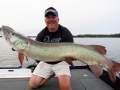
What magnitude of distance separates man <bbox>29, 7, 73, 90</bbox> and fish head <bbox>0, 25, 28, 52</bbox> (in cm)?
115

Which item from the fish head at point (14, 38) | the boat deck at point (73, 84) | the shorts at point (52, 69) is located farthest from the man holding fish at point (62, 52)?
the boat deck at point (73, 84)

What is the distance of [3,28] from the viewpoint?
2.97 meters

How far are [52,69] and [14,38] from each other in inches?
62.1

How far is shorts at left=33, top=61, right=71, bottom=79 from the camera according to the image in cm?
405

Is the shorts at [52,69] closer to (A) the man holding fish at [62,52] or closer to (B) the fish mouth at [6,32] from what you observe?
(A) the man holding fish at [62,52]

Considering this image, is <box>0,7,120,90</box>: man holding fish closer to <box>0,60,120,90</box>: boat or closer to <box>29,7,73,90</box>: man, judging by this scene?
<box>29,7,73,90</box>: man

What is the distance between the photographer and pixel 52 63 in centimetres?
423

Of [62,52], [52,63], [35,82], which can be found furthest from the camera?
[52,63]

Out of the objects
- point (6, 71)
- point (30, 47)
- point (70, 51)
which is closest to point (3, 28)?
point (30, 47)

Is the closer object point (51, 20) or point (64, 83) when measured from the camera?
point (64, 83)

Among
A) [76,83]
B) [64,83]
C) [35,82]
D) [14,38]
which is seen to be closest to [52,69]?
[35,82]

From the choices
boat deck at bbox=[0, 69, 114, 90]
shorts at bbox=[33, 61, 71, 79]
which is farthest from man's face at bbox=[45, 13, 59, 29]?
boat deck at bbox=[0, 69, 114, 90]

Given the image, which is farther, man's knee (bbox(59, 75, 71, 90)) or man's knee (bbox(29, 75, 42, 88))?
man's knee (bbox(29, 75, 42, 88))

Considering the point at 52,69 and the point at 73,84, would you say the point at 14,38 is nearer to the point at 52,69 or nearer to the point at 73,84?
the point at 52,69
